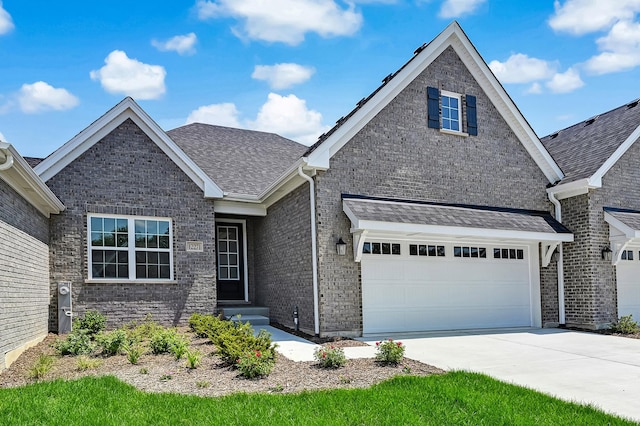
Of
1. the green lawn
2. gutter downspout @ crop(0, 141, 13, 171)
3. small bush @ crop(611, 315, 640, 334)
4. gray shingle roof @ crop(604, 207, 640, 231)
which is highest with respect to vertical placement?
gutter downspout @ crop(0, 141, 13, 171)

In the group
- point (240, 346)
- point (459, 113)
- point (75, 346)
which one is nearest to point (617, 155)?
point (459, 113)

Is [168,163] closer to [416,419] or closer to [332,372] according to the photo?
[332,372]

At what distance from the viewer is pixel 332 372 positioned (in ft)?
26.4

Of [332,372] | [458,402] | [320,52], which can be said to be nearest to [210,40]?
[320,52]

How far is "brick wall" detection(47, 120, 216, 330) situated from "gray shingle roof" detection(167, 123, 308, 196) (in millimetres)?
1585

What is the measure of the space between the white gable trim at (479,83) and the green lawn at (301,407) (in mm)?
6481

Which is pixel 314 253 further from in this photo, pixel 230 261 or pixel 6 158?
pixel 6 158

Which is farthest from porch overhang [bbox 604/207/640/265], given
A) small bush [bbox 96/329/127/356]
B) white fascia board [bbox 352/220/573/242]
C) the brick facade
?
small bush [bbox 96/329/127/356]

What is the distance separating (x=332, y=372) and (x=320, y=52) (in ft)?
22.4

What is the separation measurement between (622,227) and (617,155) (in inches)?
83.9

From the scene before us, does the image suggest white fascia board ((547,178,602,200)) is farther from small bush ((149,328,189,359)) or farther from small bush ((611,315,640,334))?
small bush ((149,328,189,359))

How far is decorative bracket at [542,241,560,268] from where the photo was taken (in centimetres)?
1436

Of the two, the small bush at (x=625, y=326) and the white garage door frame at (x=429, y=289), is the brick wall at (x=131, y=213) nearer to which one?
the white garage door frame at (x=429, y=289)

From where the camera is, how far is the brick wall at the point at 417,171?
12.0 m
